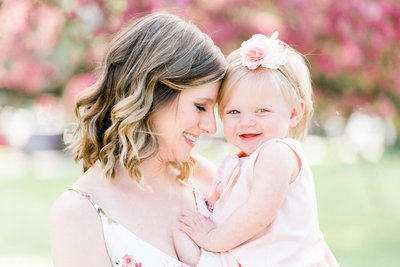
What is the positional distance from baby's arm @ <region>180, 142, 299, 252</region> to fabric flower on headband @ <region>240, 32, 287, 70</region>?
0.37m

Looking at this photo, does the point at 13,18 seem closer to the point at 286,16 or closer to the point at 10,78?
the point at 10,78

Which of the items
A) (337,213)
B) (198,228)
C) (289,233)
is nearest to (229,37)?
(198,228)

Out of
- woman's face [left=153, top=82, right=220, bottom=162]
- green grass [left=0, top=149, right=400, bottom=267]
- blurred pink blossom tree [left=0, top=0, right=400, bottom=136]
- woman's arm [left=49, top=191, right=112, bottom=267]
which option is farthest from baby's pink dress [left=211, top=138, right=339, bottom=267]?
green grass [left=0, top=149, right=400, bottom=267]

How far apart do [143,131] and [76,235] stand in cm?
52

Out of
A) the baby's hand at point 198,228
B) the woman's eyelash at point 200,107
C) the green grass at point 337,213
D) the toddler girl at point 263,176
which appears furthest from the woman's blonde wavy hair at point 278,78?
the green grass at point 337,213

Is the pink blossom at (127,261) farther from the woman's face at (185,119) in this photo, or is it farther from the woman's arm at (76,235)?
the woman's face at (185,119)

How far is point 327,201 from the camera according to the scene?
561 inches

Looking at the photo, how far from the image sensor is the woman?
2418 millimetres

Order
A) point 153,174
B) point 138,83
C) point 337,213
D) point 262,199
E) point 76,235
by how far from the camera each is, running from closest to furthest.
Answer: point 76,235 → point 262,199 → point 138,83 → point 153,174 → point 337,213

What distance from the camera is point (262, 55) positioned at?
104 inches

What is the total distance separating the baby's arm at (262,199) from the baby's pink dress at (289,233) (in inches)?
1.7

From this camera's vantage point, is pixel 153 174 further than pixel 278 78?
Yes

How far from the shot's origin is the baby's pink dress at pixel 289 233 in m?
2.47

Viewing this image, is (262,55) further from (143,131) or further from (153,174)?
Answer: (153,174)
